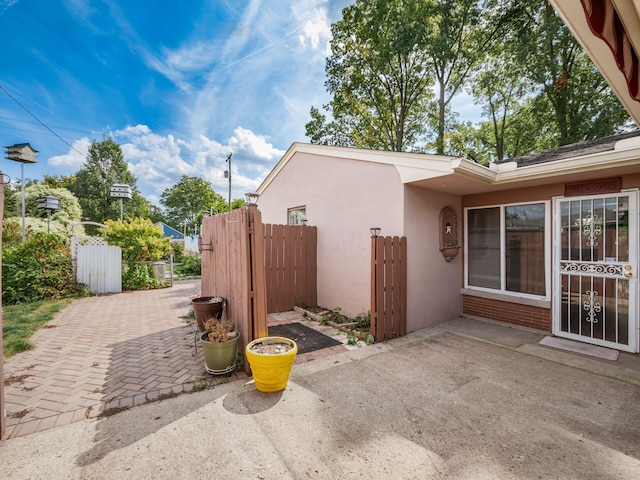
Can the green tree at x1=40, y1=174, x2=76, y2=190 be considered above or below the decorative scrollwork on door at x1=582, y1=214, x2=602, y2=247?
above

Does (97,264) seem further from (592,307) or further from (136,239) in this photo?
(592,307)

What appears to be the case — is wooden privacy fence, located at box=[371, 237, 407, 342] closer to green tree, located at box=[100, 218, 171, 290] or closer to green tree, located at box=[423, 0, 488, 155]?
green tree, located at box=[100, 218, 171, 290]

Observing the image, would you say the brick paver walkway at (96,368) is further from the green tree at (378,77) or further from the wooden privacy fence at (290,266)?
the green tree at (378,77)

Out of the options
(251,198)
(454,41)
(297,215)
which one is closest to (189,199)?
(454,41)

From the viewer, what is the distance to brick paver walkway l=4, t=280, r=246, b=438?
2.73 m

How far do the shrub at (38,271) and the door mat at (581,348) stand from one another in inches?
458

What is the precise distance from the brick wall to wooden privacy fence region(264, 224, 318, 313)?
11.4ft

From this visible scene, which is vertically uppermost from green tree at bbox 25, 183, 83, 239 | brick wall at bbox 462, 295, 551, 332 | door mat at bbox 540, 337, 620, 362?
green tree at bbox 25, 183, 83, 239

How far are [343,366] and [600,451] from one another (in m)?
2.42

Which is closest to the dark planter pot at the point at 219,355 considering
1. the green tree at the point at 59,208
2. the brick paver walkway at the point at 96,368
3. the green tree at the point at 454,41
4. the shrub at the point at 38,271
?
the brick paver walkway at the point at 96,368

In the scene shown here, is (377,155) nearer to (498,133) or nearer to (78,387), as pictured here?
(78,387)

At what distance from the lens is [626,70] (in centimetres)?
183

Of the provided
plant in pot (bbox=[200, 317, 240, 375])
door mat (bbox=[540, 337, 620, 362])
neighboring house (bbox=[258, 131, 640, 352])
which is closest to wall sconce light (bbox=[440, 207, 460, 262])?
neighboring house (bbox=[258, 131, 640, 352])

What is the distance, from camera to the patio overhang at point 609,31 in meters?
1.44
